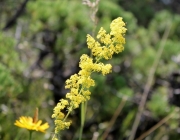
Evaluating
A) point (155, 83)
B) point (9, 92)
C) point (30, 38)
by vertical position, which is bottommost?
point (9, 92)

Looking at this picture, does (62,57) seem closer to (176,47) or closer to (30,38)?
(30,38)

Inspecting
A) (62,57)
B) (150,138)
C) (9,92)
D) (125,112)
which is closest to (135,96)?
(125,112)

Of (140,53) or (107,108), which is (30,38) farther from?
(140,53)

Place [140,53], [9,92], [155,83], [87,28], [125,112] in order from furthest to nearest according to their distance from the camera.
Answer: [140,53] < [155,83] < [125,112] < [87,28] < [9,92]

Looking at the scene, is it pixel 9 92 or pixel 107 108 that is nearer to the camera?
pixel 9 92

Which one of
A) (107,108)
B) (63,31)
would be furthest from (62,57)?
(107,108)

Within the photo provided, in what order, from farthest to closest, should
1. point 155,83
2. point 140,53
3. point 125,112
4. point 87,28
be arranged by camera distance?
point 140,53 → point 155,83 → point 125,112 → point 87,28

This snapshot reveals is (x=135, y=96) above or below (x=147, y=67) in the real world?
below

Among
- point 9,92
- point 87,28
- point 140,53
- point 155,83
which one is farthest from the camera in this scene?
point 140,53

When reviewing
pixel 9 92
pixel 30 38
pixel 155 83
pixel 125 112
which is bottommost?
pixel 9 92
